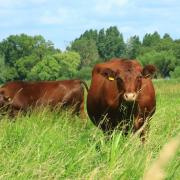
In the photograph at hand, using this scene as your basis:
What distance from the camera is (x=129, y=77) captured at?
21.2 ft

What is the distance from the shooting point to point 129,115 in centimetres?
667

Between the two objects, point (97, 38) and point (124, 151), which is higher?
point (124, 151)

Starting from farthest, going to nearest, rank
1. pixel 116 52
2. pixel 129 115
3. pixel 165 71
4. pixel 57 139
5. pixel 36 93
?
1. pixel 116 52
2. pixel 165 71
3. pixel 36 93
4. pixel 129 115
5. pixel 57 139

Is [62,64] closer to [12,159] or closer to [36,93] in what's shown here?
[36,93]

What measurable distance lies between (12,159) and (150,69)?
3.66 m

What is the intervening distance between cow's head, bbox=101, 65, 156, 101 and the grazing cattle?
575cm

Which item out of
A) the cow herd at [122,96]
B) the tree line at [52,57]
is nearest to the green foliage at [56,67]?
the tree line at [52,57]

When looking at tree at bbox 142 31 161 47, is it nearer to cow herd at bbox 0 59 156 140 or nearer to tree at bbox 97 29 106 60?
tree at bbox 97 29 106 60

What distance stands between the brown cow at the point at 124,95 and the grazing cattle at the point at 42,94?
545 centimetres

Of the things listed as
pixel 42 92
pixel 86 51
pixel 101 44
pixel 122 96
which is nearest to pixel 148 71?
pixel 122 96

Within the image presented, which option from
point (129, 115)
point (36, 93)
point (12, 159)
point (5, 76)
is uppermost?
point (12, 159)

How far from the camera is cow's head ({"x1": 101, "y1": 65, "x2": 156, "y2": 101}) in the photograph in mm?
6250

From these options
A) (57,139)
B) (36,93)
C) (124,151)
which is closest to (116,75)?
(57,139)

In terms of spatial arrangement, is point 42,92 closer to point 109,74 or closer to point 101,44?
point 109,74
